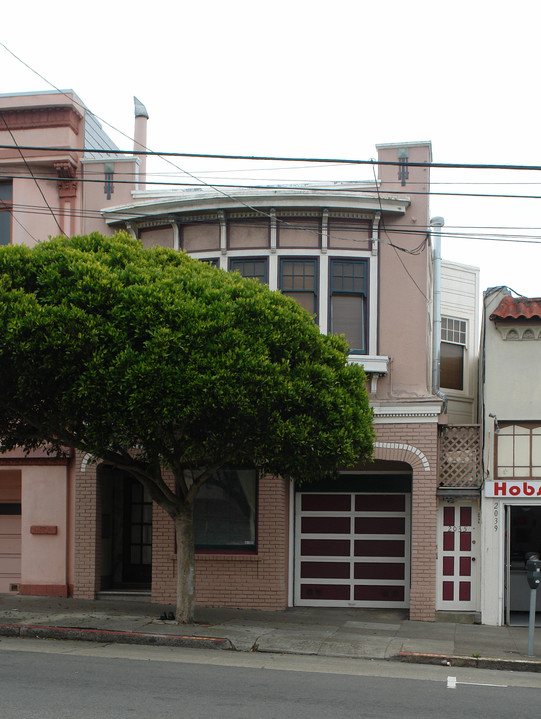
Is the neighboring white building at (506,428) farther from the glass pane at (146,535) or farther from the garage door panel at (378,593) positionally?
the glass pane at (146,535)

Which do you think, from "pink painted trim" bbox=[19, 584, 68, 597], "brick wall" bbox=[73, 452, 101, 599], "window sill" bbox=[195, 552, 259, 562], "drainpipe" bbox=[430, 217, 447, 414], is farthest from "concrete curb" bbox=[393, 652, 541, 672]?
"pink painted trim" bbox=[19, 584, 68, 597]

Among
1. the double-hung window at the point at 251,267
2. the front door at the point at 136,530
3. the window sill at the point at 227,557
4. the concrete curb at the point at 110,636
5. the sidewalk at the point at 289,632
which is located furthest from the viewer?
the front door at the point at 136,530

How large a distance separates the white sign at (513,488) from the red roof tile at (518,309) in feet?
9.46

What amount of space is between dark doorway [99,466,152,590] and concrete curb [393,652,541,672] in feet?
25.3

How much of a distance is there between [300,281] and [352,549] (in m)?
5.32

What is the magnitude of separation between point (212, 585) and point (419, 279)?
6933mm

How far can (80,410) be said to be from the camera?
12.9 m

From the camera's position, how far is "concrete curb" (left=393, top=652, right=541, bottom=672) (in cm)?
1220

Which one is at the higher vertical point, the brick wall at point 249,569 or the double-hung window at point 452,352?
the double-hung window at point 452,352

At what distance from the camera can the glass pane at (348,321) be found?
16984mm

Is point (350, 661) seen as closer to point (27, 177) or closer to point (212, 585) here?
point (212, 585)

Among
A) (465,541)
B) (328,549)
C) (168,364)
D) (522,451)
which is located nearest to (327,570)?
(328,549)

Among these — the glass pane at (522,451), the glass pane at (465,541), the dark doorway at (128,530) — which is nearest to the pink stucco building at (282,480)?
the glass pane at (465,541)

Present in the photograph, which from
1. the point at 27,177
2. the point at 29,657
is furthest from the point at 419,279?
the point at 29,657
